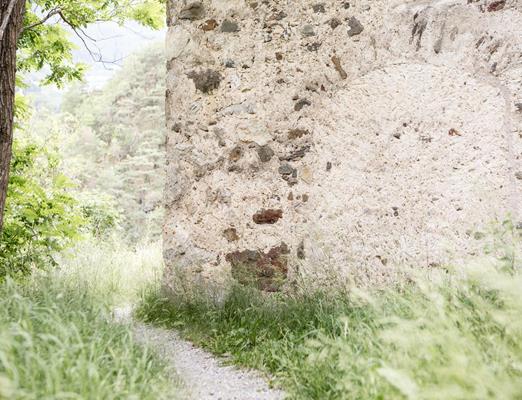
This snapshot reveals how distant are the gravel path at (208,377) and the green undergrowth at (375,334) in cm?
9

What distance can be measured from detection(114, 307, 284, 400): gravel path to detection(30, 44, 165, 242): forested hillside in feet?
48.5

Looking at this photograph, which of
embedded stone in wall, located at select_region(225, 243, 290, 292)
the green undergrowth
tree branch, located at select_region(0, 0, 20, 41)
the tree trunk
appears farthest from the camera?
embedded stone in wall, located at select_region(225, 243, 290, 292)

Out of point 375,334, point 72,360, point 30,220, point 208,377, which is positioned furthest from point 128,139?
point 72,360

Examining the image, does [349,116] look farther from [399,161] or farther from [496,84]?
[496,84]

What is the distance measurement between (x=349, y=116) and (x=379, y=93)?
26 cm

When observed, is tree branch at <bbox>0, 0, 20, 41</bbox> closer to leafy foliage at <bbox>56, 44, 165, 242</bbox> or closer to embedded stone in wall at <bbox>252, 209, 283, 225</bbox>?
embedded stone in wall at <bbox>252, 209, 283, 225</bbox>

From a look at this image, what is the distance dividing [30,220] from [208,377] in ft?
8.51

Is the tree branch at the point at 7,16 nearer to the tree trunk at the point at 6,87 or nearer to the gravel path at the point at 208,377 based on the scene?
the tree trunk at the point at 6,87

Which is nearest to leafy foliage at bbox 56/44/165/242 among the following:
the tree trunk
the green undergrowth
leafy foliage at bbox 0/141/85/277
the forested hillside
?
the forested hillside

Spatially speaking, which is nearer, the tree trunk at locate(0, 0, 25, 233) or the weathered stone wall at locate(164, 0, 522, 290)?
the tree trunk at locate(0, 0, 25, 233)

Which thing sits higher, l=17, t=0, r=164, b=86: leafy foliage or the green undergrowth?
l=17, t=0, r=164, b=86: leafy foliage

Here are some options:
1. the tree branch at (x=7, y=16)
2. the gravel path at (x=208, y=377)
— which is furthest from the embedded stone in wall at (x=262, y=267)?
the tree branch at (x=7, y=16)

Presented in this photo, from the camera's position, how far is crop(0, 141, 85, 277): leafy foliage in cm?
440

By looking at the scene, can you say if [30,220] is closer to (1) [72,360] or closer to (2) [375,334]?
(1) [72,360]
